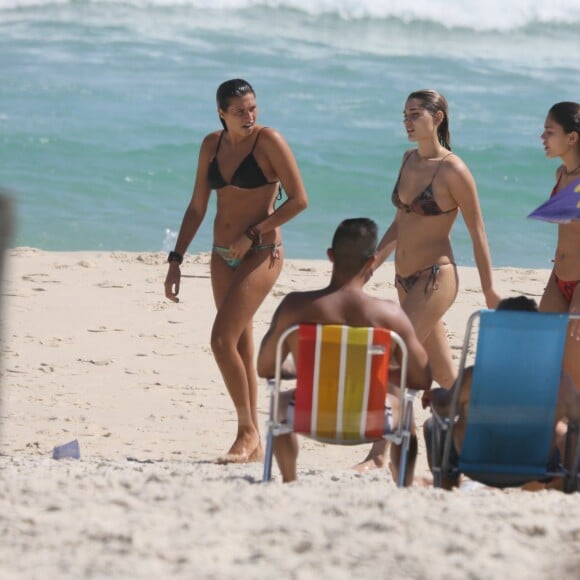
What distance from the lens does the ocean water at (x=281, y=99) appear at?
46.4 ft

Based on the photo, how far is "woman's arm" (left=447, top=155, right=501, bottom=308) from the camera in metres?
5.91

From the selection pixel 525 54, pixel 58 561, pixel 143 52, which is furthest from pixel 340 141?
pixel 58 561

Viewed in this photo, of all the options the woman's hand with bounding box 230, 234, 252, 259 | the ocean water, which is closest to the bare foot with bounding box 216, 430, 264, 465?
the woman's hand with bounding box 230, 234, 252, 259

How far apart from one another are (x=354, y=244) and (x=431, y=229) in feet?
3.89

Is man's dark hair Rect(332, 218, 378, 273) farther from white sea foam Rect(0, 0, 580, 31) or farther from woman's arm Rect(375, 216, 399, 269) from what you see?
white sea foam Rect(0, 0, 580, 31)

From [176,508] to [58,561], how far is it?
54 centimetres

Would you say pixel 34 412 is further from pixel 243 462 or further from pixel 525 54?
pixel 525 54

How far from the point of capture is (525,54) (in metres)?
25.4

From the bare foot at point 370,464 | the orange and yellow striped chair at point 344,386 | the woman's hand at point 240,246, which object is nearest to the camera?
the orange and yellow striped chair at point 344,386

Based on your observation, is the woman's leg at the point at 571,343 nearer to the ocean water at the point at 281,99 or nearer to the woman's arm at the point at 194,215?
the woman's arm at the point at 194,215

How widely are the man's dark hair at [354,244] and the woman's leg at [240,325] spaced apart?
1073mm

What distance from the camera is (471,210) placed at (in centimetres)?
596

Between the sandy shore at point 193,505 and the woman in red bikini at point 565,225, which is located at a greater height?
the woman in red bikini at point 565,225

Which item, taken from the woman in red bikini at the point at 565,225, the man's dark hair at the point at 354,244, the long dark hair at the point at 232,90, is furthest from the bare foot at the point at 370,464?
the long dark hair at the point at 232,90
